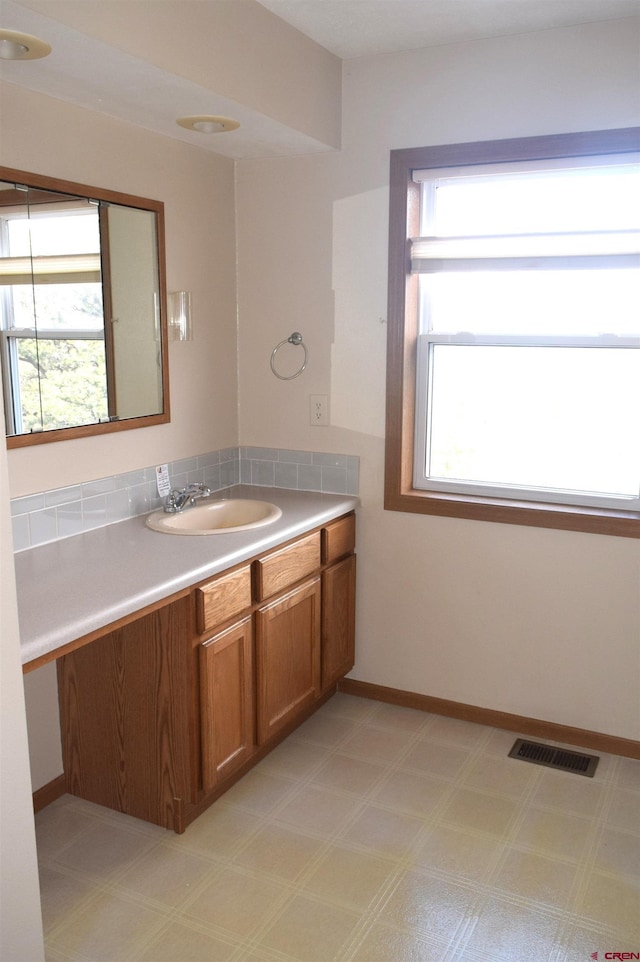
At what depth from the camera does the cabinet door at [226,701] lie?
7.95 feet

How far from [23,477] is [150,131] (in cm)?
126

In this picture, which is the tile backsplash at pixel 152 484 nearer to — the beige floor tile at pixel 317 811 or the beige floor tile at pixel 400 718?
the beige floor tile at pixel 400 718

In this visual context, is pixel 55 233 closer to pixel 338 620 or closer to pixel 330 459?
pixel 330 459

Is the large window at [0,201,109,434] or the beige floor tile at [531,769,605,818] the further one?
the beige floor tile at [531,769,605,818]

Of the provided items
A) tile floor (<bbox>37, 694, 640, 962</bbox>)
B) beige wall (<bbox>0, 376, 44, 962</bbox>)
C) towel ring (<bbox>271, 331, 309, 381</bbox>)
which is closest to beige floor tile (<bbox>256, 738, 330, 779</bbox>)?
tile floor (<bbox>37, 694, 640, 962</bbox>)

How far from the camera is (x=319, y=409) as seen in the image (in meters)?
3.31

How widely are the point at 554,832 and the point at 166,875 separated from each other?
1.18 meters

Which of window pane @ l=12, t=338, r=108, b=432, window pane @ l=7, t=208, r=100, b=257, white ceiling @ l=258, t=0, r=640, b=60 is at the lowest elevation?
window pane @ l=12, t=338, r=108, b=432

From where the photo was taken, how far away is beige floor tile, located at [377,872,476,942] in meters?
2.12

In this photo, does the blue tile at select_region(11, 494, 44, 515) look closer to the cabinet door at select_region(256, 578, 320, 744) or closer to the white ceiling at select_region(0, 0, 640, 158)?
the cabinet door at select_region(256, 578, 320, 744)

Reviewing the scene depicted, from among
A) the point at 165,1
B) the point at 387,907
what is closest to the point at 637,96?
the point at 165,1

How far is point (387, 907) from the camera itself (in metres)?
2.19

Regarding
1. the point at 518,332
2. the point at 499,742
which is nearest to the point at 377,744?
the point at 499,742

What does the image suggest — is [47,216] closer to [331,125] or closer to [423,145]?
[331,125]
